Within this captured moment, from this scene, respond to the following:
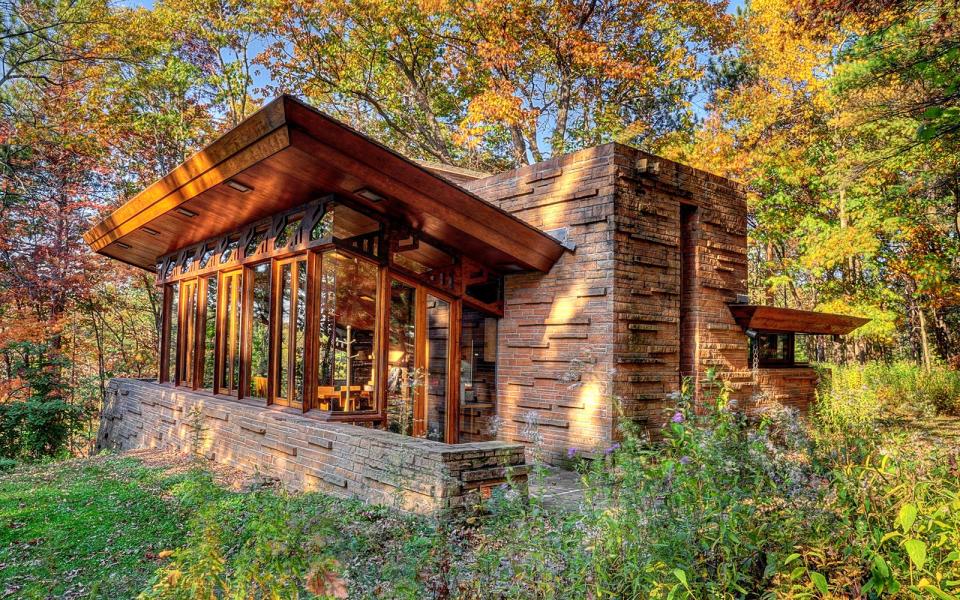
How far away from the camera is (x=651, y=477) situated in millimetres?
2963

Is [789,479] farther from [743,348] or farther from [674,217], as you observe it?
[743,348]

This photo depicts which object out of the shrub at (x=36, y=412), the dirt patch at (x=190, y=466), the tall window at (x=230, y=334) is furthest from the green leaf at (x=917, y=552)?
the shrub at (x=36, y=412)

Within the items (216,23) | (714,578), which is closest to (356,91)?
(216,23)

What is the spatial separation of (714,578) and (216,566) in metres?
2.10

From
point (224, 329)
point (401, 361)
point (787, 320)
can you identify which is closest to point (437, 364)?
point (401, 361)

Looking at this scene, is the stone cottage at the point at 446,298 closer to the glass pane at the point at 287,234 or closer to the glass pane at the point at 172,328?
the glass pane at the point at 287,234

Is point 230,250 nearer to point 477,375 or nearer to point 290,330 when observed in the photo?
point 290,330

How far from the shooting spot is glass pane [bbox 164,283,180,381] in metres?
12.0

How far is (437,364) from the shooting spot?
26.6 ft

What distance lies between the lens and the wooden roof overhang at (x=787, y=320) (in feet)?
28.6

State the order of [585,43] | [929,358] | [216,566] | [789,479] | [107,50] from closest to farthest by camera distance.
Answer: [216,566], [789,479], [107,50], [585,43], [929,358]

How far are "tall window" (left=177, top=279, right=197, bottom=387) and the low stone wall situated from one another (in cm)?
78

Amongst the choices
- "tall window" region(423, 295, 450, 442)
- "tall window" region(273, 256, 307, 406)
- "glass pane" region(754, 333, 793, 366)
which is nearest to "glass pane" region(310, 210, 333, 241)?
"tall window" region(273, 256, 307, 406)

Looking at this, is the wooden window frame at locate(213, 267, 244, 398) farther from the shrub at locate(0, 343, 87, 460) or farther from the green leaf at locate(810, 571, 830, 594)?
the green leaf at locate(810, 571, 830, 594)
